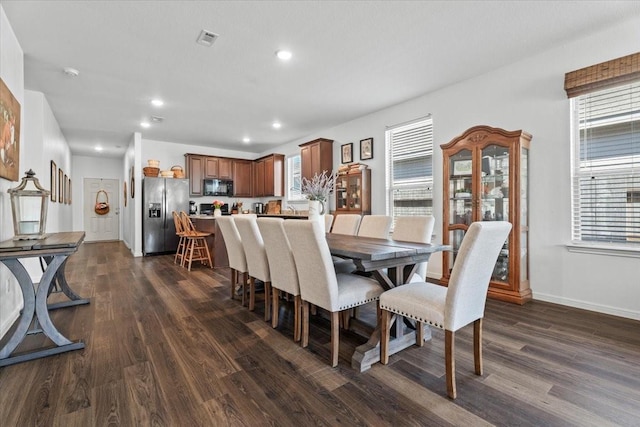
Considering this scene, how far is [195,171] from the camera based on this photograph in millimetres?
7316

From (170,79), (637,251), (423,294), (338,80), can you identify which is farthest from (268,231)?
(637,251)

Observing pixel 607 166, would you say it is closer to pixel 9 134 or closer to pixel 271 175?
pixel 9 134

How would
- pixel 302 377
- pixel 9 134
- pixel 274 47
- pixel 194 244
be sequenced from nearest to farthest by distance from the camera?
pixel 302 377, pixel 9 134, pixel 274 47, pixel 194 244

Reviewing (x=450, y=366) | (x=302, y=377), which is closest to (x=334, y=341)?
(x=302, y=377)

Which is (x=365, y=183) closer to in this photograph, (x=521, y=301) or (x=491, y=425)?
(x=521, y=301)

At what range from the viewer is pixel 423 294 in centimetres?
185

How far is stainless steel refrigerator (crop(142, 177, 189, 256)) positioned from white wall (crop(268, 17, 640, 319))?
19.0ft

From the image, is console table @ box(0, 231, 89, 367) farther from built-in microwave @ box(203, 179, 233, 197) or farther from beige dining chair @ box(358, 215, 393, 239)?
built-in microwave @ box(203, 179, 233, 197)

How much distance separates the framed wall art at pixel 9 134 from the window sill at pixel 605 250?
5156 mm

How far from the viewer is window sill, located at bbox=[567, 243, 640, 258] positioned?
107 inches

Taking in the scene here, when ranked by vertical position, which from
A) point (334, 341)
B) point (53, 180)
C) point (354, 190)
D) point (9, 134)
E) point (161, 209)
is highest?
point (9, 134)

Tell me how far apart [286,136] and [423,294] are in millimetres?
5628

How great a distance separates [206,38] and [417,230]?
2.72m

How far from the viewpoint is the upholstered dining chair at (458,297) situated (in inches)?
63.1
